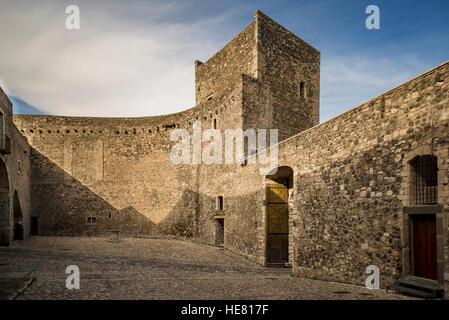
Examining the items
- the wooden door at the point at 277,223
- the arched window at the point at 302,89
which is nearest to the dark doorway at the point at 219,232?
the wooden door at the point at 277,223

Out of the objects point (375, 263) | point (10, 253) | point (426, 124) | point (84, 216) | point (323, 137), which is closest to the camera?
point (426, 124)

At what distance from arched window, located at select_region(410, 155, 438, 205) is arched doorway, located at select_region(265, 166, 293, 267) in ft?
19.9

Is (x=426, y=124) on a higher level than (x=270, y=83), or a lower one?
lower

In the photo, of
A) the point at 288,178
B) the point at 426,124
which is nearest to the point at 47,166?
the point at 288,178

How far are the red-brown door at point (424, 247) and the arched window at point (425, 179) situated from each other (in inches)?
12.8

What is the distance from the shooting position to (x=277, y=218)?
43.5ft

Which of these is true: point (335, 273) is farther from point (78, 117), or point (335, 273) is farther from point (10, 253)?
point (78, 117)

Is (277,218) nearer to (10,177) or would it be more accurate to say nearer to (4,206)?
(4,206)

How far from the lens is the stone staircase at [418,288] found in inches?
239

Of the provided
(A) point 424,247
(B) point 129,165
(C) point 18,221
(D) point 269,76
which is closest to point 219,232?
(D) point 269,76

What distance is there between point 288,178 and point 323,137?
3998 mm

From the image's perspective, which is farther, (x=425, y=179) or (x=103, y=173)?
(x=103, y=173)

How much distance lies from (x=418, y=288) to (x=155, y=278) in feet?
18.9
